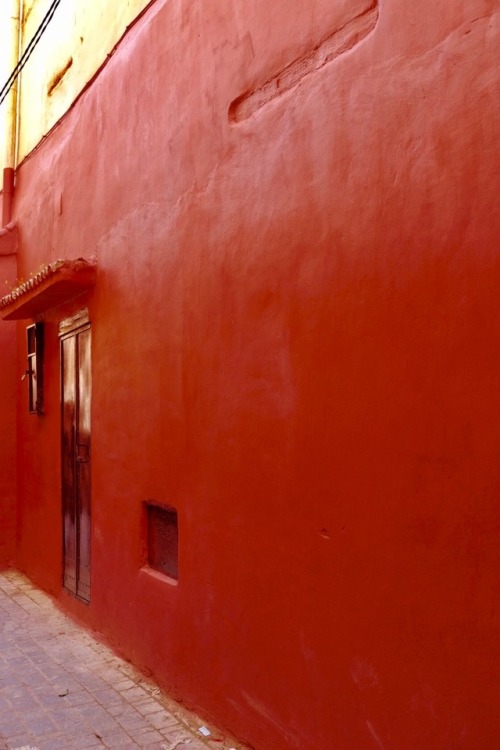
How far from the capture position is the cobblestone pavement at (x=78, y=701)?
14.9 ft

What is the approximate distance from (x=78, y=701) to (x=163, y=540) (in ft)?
3.99

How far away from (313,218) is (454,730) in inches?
93.3

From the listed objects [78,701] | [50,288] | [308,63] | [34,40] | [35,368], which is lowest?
[78,701]

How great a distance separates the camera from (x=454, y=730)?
9.44 feet

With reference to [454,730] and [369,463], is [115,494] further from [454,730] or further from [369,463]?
[454,730]

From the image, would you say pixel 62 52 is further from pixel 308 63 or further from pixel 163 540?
pixel 163 540

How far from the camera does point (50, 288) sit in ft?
22.7

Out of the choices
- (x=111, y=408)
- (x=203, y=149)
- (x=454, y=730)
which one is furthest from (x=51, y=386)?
(x=454, y=730)

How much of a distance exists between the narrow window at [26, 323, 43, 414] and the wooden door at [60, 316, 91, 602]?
2.18 ft

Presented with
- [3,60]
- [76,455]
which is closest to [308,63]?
[76,455]

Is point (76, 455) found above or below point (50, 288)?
below

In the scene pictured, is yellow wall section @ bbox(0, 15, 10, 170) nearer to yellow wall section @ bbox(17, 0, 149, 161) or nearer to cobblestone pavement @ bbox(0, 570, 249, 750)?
yellow wall section @ bbox(17, 0, 149, 161)

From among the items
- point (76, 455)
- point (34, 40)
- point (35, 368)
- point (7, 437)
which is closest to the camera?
point (76, 455)

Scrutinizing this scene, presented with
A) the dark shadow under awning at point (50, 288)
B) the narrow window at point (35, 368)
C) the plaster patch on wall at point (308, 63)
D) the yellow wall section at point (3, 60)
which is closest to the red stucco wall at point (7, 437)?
the narrow window at point (35, 368)
